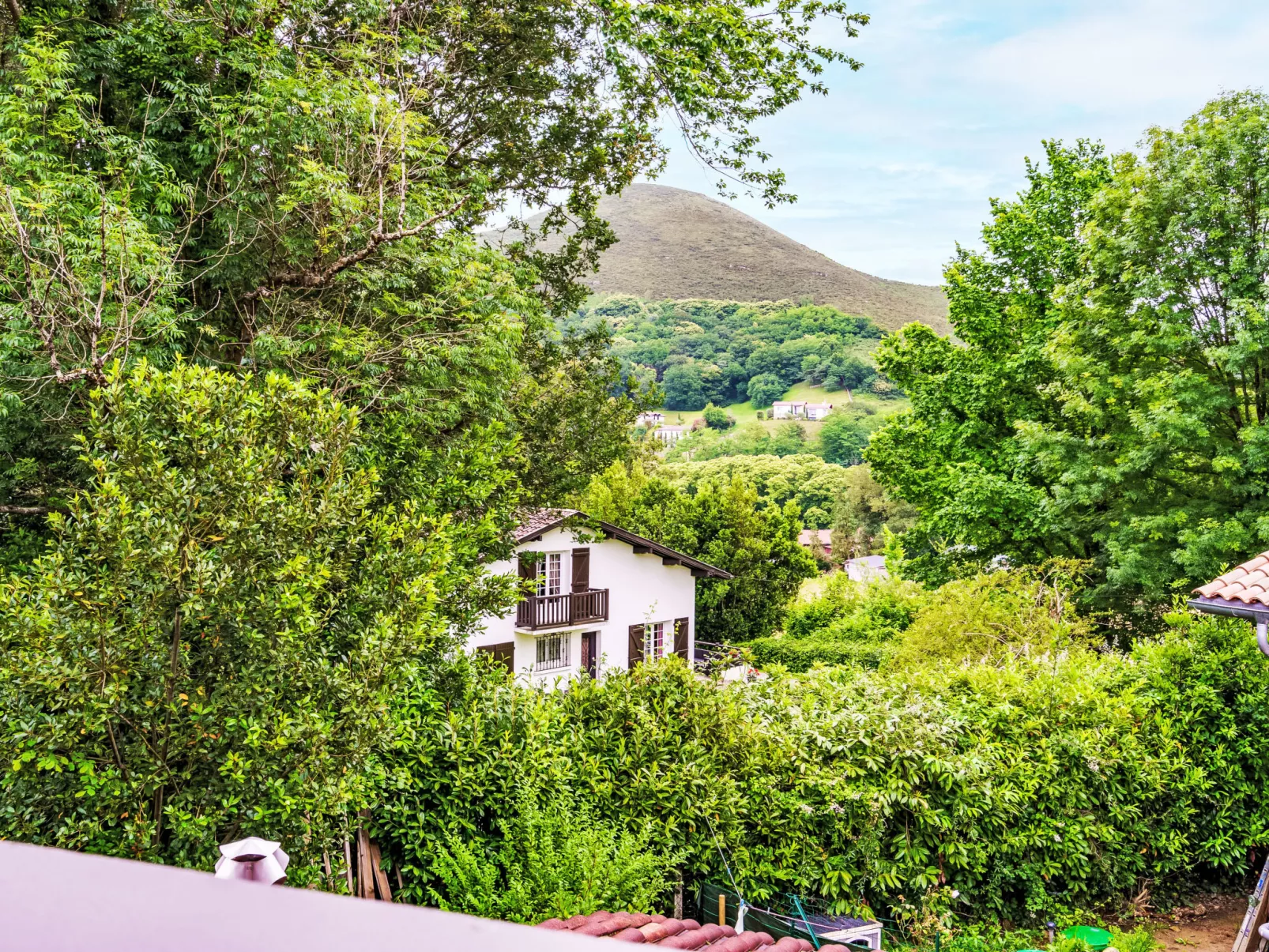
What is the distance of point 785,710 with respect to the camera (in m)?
7.20

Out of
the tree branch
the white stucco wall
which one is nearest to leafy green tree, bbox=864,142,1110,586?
the white stucco wall

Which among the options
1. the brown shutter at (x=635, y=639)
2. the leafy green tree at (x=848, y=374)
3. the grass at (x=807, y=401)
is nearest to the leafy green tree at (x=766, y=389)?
the grass at (x=807, y=401)

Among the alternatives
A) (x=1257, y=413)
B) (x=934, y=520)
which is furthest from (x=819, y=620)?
(x=1257, y=413)

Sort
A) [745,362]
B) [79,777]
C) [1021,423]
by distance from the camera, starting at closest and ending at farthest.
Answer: [79,777]
[1021,423]
[745,362]

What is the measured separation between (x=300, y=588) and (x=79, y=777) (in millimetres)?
1222

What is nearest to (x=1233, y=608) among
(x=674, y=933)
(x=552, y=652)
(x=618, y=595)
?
(x=674, y=933)

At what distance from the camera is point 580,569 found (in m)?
18.5

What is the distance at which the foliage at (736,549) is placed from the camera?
2459 centimetres

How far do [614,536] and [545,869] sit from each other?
1380 cm

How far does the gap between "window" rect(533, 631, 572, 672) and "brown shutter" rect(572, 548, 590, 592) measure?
1.11m

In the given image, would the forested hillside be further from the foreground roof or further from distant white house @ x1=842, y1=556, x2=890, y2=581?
distant white house @ x1=842, y1=556, x2=890, y2=581

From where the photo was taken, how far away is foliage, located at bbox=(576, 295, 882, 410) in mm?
45094

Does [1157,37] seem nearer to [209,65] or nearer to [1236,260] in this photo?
[1236,260]

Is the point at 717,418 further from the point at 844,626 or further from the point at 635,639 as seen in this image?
the point at 635,639
